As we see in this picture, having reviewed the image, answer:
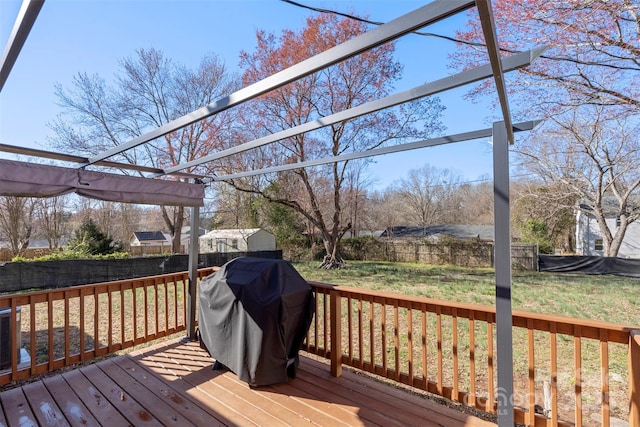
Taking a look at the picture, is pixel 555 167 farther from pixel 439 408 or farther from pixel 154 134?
pixel 154 134

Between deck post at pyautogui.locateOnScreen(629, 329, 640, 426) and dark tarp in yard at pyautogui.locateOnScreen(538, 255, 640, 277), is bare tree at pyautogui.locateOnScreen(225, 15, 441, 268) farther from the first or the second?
deck post at pyautogui.locateOnScreen(629, 329, 640, 426)

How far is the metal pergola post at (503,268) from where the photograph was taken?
1.75 meters

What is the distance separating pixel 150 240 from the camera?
73.6 feet

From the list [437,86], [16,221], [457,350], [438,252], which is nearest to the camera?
[437,86]

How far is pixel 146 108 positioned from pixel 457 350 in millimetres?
13835

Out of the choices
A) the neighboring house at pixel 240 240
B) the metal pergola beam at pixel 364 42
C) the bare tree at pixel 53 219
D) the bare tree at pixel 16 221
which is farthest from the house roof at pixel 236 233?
the metal pergola beam at pixel 364 42

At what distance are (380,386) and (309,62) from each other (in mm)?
2554

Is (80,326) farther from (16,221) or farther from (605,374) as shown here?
(16,221)

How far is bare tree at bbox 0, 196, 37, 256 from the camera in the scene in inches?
453

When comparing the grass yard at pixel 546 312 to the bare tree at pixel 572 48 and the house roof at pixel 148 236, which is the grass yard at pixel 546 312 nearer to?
the bare tree at pixel 572 48

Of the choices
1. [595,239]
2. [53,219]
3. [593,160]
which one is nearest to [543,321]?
[593,160]

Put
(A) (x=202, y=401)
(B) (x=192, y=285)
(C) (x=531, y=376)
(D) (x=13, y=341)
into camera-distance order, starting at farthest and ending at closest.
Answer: (B) (x=192, y=285) < (D) (x=13, y=341) < (A) (x=202, y=401) < (C) (x=531, y=376)

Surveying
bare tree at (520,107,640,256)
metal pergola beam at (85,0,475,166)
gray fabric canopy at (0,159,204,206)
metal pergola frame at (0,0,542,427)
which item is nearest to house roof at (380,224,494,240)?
bare tree at (520,107,640,256)

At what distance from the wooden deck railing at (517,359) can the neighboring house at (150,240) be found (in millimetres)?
20972
